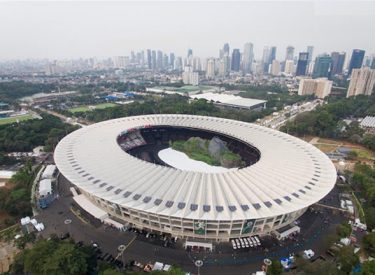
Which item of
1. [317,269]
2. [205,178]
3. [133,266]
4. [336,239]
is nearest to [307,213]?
[336,239]

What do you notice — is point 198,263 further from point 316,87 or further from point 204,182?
point 316,87

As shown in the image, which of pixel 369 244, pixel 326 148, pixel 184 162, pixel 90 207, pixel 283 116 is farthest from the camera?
pixel 283 116

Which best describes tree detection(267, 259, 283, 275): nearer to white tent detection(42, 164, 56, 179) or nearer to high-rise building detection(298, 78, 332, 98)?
white tent detection(42, 164, 56, 179)

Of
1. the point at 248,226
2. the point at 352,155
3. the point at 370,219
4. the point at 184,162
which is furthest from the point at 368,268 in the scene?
the point at 352,155

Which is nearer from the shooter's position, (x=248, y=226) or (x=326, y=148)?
(x=248, y=226)

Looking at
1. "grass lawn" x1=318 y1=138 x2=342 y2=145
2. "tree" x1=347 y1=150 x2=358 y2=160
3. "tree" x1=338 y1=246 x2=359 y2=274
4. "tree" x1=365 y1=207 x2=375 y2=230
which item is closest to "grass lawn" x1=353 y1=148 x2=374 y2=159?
"tree" x1=347 y1=150 x2=358 y2=160

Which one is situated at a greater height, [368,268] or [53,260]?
[53,260]

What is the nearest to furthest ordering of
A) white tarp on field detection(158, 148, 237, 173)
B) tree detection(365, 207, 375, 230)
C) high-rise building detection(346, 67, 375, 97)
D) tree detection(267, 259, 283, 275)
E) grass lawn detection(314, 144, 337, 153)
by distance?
1. tree detection(267, 259, 283, 275)
2. tree detection(365, 207, 375, 230)
3. white tarp on field detection(158, 148, 237, 173)
4. grass lawn detection(314, 144, 337, 153)
5. high-rise building detection(346, 67, 375, 97)

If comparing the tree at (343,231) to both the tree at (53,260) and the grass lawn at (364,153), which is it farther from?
the grass lawn at (364,153)
